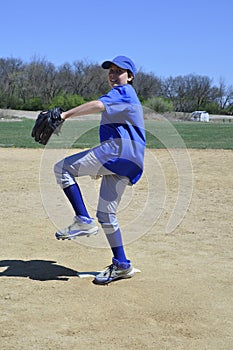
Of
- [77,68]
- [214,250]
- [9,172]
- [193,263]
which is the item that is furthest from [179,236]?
[77,68]

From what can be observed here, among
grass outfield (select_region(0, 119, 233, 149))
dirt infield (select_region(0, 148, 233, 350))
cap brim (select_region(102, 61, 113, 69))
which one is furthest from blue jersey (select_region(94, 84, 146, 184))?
grass outfield (select_region(0, 119, 233, 149))

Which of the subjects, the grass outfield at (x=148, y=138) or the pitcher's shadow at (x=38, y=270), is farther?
the grass outfield at (x=148, y=138)

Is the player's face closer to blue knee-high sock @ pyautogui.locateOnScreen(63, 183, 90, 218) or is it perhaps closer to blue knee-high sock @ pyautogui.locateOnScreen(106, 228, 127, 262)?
blue knee-high sock @ pyautogui.locateOnScreen(63, 183, 90, 218)

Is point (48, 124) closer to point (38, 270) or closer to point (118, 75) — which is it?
point (118, 75)

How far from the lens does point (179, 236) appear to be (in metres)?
6.81

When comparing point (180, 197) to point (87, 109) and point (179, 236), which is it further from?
point (87, 109)

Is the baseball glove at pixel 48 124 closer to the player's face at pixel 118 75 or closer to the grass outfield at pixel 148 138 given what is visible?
the player's face at pixel 118 75

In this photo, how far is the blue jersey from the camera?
467 centimetres

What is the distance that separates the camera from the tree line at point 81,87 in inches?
3558

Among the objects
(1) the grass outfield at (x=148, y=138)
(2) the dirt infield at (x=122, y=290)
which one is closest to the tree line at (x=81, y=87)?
(1) the grass outfield at (x=148, y=138)

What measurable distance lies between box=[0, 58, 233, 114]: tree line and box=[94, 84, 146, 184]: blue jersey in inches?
3125

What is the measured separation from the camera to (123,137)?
471 cm

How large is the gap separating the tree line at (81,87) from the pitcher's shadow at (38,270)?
259ft

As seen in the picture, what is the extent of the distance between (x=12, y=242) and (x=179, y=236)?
6.83ft
